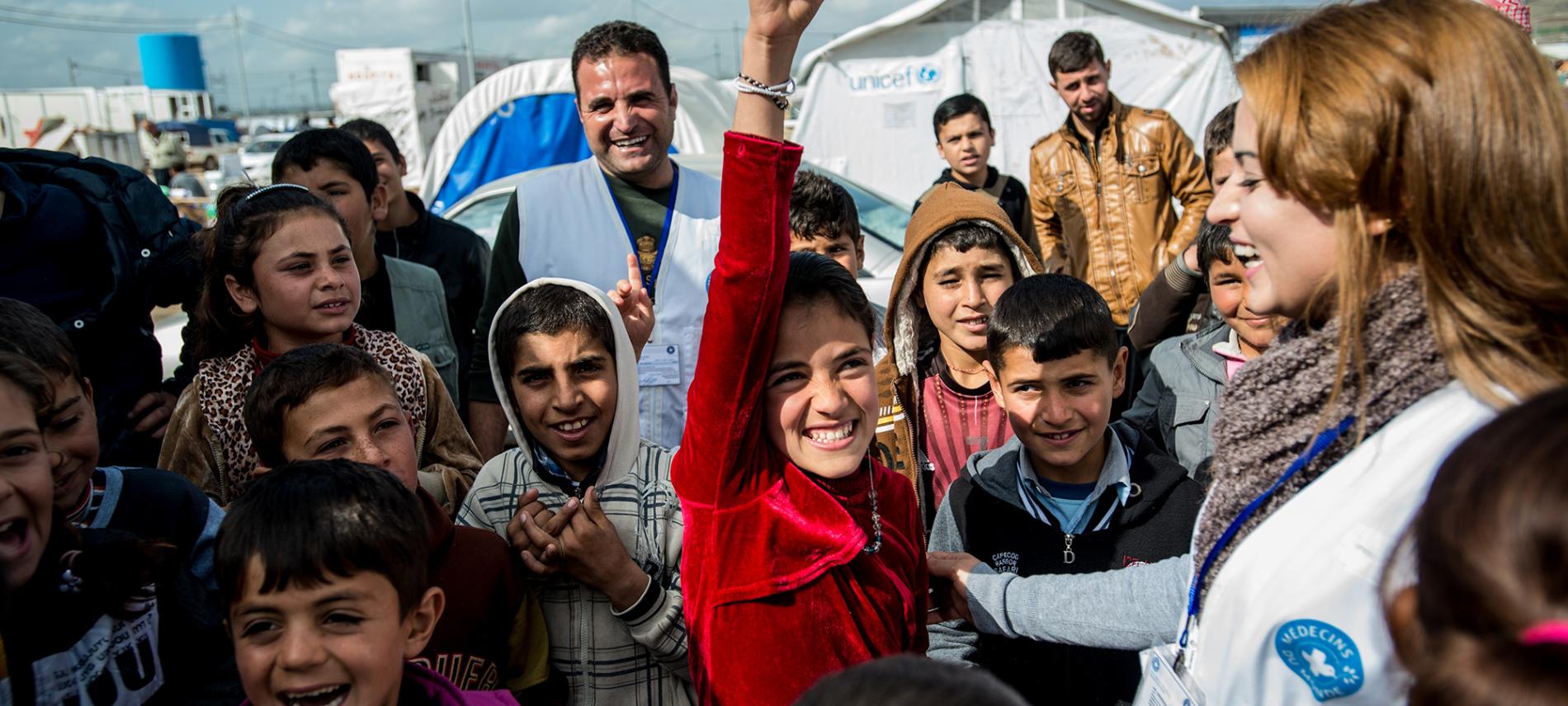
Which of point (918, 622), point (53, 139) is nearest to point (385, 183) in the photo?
point (918, 622)

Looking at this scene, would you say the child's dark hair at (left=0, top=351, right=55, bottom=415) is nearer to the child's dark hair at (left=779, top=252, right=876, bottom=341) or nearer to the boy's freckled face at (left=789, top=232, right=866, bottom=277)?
the child's dark hair at (left=779, top=252, right=876, bottom=341)

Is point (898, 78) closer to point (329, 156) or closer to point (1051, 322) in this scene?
point (329, 156)

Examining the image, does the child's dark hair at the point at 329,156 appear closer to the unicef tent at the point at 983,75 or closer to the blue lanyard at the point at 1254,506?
the blue lanyard at the point at 1254,506

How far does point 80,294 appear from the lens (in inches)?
101

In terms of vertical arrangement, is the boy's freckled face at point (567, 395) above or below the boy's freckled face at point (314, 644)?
above

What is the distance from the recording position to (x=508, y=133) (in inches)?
→ 356

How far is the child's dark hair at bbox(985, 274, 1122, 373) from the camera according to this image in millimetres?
2199

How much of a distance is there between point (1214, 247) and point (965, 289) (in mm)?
834

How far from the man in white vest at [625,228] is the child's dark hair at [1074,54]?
257cm

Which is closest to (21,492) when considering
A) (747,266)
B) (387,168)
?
(747,266)

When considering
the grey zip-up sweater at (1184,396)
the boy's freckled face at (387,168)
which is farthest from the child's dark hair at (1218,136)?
the boy's freckled face at (387,168)

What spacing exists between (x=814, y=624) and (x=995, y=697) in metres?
0.65

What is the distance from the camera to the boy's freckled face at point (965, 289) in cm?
267

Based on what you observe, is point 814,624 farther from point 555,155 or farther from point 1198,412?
point 555,155
